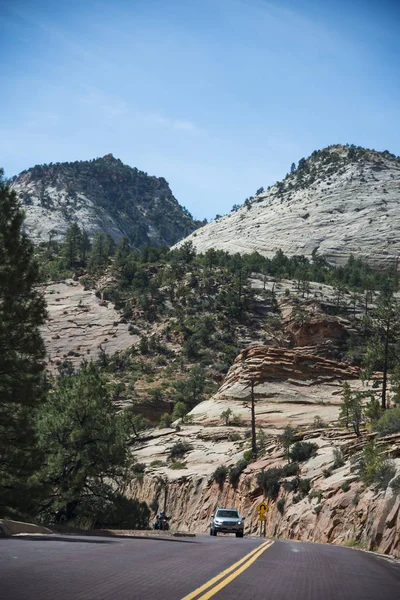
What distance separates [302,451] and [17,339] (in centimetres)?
2747

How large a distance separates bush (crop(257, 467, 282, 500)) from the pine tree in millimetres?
21929

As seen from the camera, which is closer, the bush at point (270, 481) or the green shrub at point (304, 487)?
the green shrub at point (304, 487)

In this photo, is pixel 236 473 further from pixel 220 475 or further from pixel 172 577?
pixel 172 577

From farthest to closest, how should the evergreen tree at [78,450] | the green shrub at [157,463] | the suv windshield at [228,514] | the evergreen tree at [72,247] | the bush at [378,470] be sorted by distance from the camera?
the evergreen tree at [72,247] < the green shrub at [157,463] < the evergreen tree at [78,450] < the suv windshield at [228,514] < the bush at [378,470]

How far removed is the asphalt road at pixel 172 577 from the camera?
8281mm

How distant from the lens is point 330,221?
169875mm

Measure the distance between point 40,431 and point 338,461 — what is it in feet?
60.2

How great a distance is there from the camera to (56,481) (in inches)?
1350

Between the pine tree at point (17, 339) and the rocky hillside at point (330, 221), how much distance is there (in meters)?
135

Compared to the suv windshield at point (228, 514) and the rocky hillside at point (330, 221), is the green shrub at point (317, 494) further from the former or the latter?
the rocky hillside at point (330, 221)

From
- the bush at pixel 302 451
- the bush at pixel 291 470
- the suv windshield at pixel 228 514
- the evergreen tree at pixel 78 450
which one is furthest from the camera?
the bush at pixel 302 451

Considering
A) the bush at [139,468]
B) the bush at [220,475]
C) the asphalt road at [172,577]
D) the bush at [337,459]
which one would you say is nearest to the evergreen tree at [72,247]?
the bush at [139,468]

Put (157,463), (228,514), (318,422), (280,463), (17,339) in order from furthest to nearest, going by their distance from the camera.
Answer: (318,422) → (157,463) → (280,463) → (228,514) → (17,339)

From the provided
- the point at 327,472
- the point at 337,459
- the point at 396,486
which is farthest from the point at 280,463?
the point at 396,486
